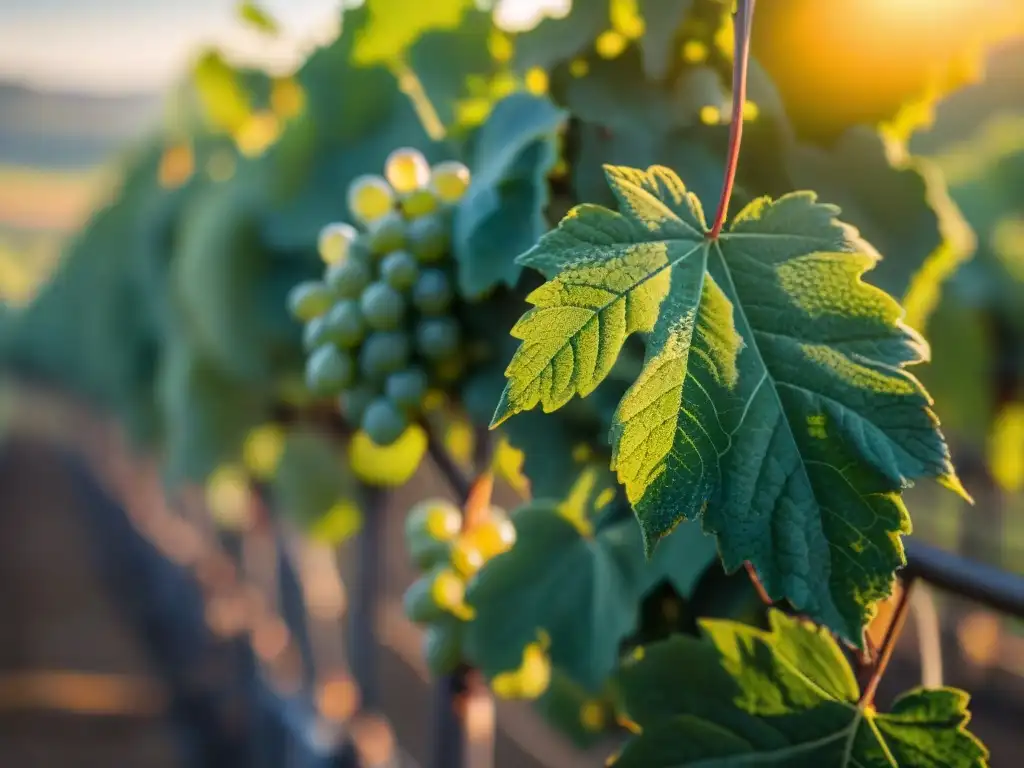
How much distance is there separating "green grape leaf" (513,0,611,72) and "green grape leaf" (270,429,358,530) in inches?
44.1

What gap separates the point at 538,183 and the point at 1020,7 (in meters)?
0.39

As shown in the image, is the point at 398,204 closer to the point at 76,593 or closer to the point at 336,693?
the point at 336,693

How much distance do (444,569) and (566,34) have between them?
42 cm

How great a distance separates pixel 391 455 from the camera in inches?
55.5

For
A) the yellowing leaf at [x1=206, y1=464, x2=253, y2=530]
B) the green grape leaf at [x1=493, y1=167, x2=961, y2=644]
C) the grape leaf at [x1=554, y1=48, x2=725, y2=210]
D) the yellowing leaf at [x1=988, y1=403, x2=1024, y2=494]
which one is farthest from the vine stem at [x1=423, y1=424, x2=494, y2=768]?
the yellowing leaf at [x1=988, y1=403, x2=1024, y2=494]

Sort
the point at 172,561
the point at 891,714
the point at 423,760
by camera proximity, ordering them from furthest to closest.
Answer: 1. the point at 172,561
2. the point at 423,760
3. the point at 891,714

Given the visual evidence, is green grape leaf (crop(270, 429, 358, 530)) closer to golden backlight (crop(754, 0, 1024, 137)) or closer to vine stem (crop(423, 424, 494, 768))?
vine stem (crop(423, 424, 494, 768))

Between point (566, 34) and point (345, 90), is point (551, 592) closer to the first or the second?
point (566, 34)

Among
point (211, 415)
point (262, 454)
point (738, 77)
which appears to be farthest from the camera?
point (262, 454)

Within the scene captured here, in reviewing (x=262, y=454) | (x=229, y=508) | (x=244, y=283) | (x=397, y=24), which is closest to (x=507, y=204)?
(x=397, y=24)

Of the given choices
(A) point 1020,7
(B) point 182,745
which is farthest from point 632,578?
(B) point 182,745

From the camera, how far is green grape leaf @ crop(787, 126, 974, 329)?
2.22ft

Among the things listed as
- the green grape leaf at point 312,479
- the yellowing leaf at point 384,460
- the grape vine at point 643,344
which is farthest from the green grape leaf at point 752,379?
the green grape leaf at point 312,479

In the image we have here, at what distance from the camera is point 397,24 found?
3.05ft
